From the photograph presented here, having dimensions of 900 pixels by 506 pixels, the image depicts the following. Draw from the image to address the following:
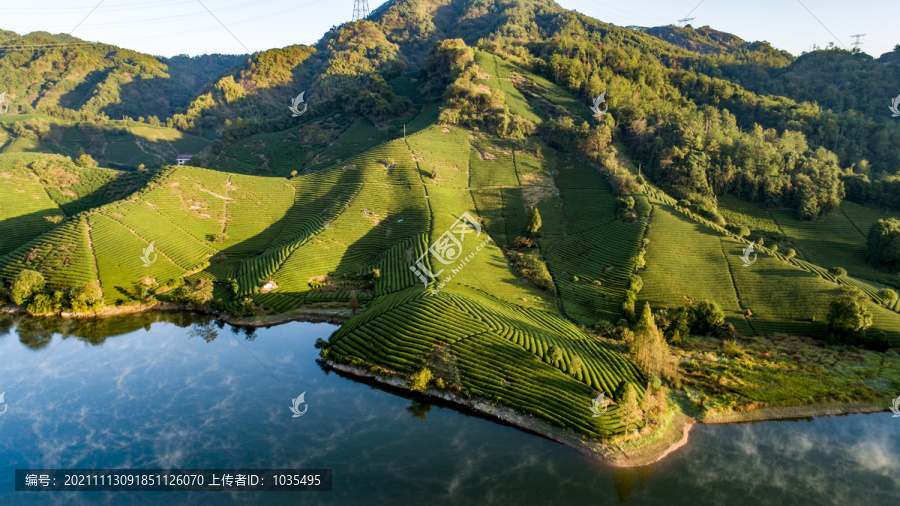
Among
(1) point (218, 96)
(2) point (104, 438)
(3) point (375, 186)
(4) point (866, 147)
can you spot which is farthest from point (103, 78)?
(4) point (866, 147)

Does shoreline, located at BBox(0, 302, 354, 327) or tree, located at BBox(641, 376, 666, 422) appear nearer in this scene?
tree, located at BBox(641, 376, 666, 422)

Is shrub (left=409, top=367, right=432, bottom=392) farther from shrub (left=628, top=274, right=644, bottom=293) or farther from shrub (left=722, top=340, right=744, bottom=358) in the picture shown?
shrub (left=722, top=340, right=744, bottom=358)

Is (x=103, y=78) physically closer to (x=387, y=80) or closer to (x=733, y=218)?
(x=387, y=80)

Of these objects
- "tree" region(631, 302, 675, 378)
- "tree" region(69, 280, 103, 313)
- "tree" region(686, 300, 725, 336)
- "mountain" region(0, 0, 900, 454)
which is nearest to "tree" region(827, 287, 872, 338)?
"mountain" region(0, 0, 900, 454)

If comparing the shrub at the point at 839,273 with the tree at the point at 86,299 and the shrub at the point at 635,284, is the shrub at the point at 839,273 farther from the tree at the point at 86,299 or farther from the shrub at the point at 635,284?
the tree at the point at 86,299

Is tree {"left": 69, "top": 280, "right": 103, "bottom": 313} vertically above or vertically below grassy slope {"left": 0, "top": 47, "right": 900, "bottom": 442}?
below

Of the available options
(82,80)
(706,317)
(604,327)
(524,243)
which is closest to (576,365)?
(604,327)
